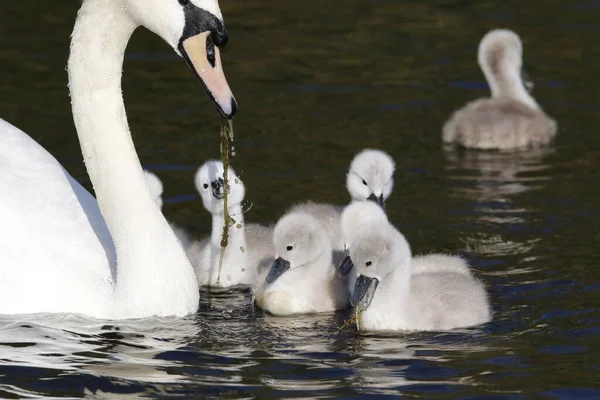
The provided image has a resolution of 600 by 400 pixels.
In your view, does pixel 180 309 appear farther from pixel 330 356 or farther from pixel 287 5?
pixel 287 5

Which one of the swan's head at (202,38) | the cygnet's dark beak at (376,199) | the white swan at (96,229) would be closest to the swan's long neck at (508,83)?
the cygnet's dark beak at (376,199)

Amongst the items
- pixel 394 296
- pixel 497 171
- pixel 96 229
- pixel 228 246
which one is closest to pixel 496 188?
pixel 497 171

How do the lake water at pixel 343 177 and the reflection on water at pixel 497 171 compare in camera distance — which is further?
the reflection on water at pixel 497 171

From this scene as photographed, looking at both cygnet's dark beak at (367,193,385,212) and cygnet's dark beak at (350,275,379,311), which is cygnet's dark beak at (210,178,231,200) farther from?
cygnet's dark beak at (350,275,379,311)

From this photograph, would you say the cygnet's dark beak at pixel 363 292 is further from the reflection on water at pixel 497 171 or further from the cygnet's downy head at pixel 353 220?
the reflection on water at pixel 497 171

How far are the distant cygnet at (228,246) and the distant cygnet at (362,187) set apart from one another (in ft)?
1.23

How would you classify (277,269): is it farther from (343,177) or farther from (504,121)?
(504,121)

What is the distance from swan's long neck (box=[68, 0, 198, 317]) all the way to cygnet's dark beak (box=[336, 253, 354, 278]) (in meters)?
0.99

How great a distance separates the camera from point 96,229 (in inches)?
322

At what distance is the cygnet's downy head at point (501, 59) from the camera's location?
12.3m

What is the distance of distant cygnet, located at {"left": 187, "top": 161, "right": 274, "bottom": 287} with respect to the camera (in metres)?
9.17

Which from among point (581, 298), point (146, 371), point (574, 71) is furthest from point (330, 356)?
point (574, 71)

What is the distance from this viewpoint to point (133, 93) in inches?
518

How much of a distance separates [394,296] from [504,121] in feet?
14.2
